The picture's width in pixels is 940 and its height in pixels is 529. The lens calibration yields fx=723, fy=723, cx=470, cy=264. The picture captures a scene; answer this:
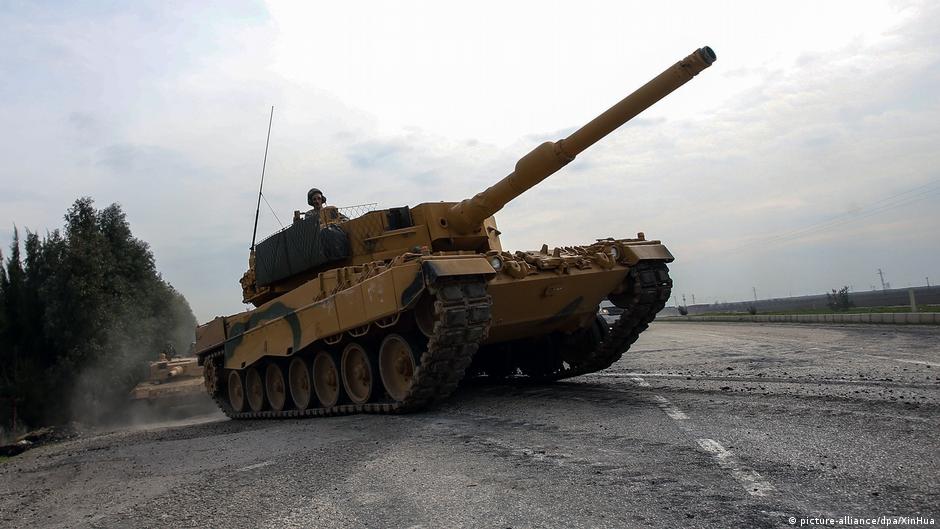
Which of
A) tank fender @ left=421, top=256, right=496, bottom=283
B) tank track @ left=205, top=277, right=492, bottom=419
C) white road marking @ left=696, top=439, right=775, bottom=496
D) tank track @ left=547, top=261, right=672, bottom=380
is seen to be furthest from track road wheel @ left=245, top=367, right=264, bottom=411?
white road marking @ left=696, top=439, right=775, bottom=496

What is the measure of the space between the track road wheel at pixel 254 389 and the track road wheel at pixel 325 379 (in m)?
2.44

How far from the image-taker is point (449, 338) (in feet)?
26.5

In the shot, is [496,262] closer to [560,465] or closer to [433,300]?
[433,300]

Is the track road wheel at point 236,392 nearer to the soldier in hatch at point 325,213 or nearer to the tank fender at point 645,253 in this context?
the soldier in hatch at point 325,213

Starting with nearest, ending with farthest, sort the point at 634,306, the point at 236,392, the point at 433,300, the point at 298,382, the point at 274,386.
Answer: the point at 433,300 → the point at 634,306 → the point at 298,382 → the point at 274,386 → the point at 236,392

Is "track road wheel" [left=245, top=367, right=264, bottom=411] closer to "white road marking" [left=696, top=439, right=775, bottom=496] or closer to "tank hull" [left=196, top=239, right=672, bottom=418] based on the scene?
"tank hull" [left=196, top=239, right=672, bottom=418]

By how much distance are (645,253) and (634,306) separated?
80 centimetres

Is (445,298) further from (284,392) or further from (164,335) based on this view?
(164,335)

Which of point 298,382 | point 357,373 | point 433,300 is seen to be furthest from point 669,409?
point 298,382

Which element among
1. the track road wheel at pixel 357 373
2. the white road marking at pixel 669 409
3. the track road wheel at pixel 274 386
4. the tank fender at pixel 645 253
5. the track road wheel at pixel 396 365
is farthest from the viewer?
the track road wheel at pixel 274 386

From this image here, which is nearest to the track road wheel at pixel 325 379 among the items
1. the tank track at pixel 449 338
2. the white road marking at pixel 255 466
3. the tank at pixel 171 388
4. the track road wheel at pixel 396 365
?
the track road wheel at pixel 396 365

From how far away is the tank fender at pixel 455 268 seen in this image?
7.99 metres

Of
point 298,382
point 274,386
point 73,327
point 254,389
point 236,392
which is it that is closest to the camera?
point 298,382

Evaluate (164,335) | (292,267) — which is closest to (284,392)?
(292,267)
